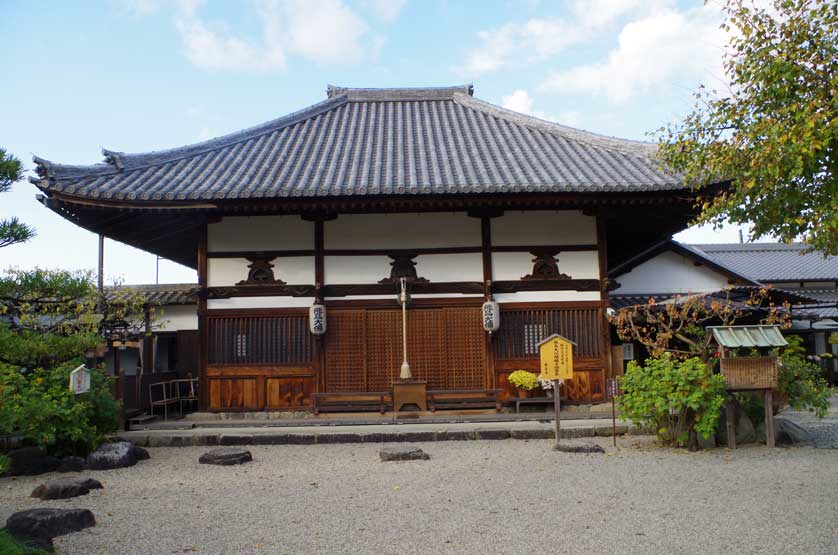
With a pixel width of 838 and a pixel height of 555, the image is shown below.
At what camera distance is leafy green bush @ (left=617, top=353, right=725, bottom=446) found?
357 inches

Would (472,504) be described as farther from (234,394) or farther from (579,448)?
(234,394)

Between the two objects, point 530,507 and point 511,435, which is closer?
point 530,507

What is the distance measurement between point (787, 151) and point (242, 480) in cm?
678

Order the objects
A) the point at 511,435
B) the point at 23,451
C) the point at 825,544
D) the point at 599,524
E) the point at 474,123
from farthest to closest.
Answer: the point at 474,123 < the point at 511,435 < the point at 23,451 < the point at 599,524 < the point at 825,544

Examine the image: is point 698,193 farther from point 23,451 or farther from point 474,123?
point 23,451

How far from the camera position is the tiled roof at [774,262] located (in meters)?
27.8

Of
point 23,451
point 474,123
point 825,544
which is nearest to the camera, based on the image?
point 825,544

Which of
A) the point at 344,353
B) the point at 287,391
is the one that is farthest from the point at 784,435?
the point at 287,391

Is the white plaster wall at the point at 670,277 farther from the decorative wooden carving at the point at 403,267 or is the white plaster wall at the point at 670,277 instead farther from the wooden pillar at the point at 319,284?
the wooden pillar at the point at 319,284

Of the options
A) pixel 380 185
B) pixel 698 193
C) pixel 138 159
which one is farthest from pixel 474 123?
pixel 138 159

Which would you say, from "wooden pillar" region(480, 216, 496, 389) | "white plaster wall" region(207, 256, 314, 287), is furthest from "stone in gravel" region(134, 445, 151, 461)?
"wooden pillar" region(480, 216, 496, 389)

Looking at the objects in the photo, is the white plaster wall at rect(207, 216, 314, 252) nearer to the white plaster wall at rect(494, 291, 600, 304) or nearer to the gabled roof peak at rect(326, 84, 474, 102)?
the white plaster wall at rect(494, 291, 600, 304)

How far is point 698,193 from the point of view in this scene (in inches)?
477

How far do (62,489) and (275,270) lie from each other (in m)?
6.71
